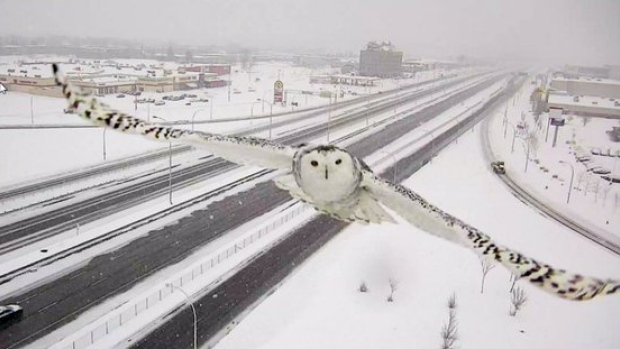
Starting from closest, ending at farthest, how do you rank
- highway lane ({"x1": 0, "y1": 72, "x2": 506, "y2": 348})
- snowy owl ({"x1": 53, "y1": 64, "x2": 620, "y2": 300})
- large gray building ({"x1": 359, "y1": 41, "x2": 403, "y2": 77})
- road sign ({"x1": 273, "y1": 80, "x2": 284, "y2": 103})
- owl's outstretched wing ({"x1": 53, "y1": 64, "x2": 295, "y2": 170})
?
snowy owl ({"x1": 53, "y1": 64, "x2": 620, "y2": 300}) < owl's outstretched wing ({"x1": 53, "y1": 64, "x2": 295, "y2": 170}) < highway lane ({"x1": 0, "y1": 72, "x2": 506, "y2": 348}) < road sign ({"x1": 273, "y1": 80, "x2": 284, "y2": 103}) < large gray building ({"x1": 359, "y1": 41, "x2": 403, "y2": 77})

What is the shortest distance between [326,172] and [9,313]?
19.3 m

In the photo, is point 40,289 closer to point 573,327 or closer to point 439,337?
point 439,337

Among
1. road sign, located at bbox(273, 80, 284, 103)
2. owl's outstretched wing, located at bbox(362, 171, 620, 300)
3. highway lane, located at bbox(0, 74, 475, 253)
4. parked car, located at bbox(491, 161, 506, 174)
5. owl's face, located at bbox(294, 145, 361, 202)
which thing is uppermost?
owl's face, located at bbox(294, 145, 361, 202)

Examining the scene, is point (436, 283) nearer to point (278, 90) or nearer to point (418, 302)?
point (418, 302)

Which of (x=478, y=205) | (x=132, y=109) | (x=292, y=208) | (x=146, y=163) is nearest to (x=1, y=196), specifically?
(x=146, y=163)

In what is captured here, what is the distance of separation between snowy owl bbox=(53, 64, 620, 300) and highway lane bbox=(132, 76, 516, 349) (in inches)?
504

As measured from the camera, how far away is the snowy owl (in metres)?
6.64

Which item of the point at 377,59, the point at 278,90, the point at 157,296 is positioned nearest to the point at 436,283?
the point at 157,296

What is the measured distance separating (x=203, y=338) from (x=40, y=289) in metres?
8.53

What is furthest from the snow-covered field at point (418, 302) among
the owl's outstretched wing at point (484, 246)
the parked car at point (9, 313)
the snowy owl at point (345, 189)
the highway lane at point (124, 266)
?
the owl's outstretched wing at point (484, 246)

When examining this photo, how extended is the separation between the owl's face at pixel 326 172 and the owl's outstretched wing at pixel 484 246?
0.64m

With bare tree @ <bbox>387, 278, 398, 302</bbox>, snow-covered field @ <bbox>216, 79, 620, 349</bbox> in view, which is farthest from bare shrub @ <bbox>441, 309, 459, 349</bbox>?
bare tree @ <bbox>387, 278, 398, 302</bbox>

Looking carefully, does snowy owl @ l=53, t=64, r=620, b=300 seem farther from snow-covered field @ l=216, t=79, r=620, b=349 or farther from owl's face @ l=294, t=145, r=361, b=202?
snow-covered field @ l=216, t=79, r=620, b=349

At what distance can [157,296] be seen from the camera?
2347 cm
